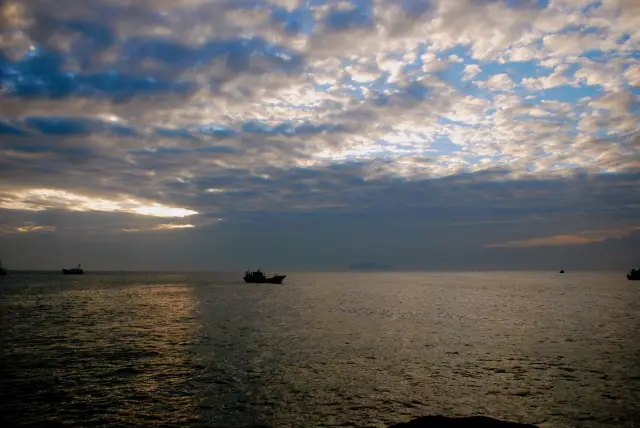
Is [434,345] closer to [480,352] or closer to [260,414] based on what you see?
[480,352]

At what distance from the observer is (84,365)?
115ft

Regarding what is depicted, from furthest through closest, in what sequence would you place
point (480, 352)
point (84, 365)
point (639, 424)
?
point (480, 352) → point (84, 365) → point (639, 424)

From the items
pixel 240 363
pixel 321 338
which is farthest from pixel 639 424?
pixel 321 338

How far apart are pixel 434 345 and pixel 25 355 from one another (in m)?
39.9

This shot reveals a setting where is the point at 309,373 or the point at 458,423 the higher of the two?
the point at 458,423

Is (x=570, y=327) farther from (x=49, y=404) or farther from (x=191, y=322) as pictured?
(x=49, y=404)

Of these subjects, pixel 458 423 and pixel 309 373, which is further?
pixel 309 373

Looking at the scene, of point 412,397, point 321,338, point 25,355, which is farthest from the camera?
point 321,338

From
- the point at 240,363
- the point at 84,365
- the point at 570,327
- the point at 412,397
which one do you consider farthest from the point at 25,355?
the point at 570,327

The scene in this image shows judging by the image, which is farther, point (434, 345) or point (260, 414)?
point (434, 345)

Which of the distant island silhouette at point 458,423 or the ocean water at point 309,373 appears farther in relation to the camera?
the ocean water at point 309,373

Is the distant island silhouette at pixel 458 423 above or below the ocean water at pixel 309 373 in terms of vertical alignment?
above

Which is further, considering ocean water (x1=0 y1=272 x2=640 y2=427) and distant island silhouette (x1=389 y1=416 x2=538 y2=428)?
ocean water (x1=0 y1=272 x2=640 y2=427)

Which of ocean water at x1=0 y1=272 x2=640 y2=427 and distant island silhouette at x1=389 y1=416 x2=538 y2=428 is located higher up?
distant island silhouette at x1=389 y1=416 x2=538 y2=428
